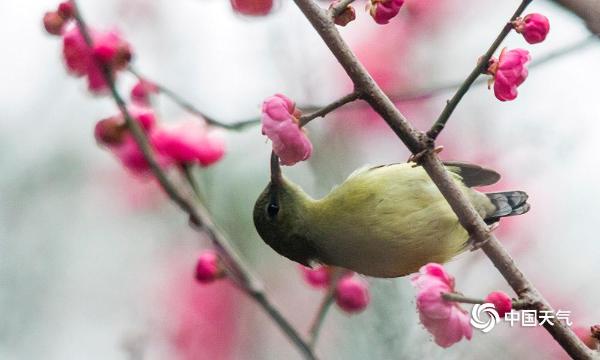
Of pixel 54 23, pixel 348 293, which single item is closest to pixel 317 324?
pixel 348 293

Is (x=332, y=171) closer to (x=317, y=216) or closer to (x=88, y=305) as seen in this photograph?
(x=317, y=216)

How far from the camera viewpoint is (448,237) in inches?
85.3

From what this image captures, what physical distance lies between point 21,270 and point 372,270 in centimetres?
409

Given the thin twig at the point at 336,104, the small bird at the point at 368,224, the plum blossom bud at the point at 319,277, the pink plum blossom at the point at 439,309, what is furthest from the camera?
the plum blossom bud at the point at 319,277

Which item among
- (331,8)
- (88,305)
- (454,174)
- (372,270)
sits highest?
(331,8)

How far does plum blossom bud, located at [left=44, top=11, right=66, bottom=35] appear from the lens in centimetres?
200

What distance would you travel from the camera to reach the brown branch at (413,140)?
4.38 feet

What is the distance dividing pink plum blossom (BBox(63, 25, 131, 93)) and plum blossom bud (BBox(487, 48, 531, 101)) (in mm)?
984

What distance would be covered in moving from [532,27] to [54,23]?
1.18 metres

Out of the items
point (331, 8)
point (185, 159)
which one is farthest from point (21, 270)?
point (331, 8)

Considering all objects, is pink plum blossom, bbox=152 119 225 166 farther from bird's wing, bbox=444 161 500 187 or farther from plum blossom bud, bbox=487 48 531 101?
plum blossom bud, bbox=487 48 531 101

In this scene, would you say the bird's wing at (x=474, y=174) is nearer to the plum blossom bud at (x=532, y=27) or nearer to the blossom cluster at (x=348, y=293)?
the blossom cluster at (x=348, y=293)

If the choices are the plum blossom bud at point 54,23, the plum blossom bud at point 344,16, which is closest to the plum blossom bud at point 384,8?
the plum blossom bud at point 344,16

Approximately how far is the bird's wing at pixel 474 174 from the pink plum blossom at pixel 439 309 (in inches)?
28.5
